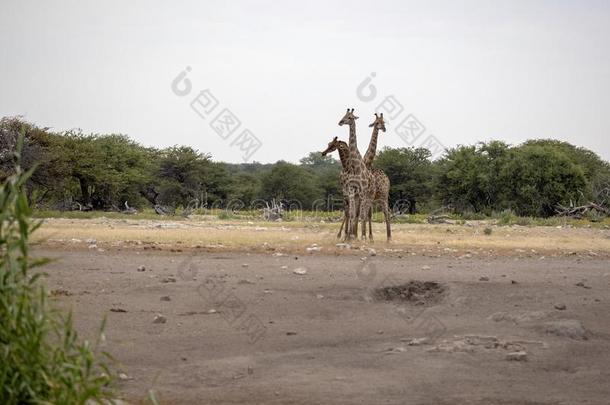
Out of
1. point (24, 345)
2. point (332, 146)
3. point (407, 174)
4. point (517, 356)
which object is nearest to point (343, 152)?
point (332, 146)

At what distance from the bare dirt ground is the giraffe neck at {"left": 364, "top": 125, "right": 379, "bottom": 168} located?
405 centimetres

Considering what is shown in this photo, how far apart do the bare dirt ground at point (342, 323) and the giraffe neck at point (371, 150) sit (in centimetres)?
405

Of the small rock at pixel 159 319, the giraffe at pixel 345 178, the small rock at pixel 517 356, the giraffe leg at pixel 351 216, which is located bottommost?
the small rock at pixel 517 356

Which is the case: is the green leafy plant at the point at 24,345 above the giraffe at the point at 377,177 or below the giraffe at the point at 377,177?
below

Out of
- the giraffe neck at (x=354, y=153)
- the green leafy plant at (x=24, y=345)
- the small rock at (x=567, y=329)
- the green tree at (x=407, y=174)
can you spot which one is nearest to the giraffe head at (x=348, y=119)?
the giraffe neck at (x=354, y=153)

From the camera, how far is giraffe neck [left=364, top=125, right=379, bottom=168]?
1756 cm

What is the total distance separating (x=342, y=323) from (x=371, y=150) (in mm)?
9149

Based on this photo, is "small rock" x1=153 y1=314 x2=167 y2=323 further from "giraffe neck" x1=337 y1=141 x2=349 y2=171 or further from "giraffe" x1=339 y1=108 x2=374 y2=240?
"giraffe neck" x1=337 y1=141 x2=349 y2=171

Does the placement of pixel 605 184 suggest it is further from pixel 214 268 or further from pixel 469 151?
pixel 214 268

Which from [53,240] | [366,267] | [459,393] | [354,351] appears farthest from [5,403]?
[53,240]

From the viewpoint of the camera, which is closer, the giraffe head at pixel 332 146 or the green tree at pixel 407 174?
the giraffe head at pixel 332 146

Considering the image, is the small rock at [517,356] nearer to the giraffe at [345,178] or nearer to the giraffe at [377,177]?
the giraffe at [345,178]

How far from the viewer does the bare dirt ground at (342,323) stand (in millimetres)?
6648

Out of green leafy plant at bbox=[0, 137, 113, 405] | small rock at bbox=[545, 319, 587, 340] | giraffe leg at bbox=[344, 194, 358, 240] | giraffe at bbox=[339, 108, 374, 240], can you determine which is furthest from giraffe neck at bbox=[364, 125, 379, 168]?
green leafy plant at bbox=[0, 137, 113, 405]
